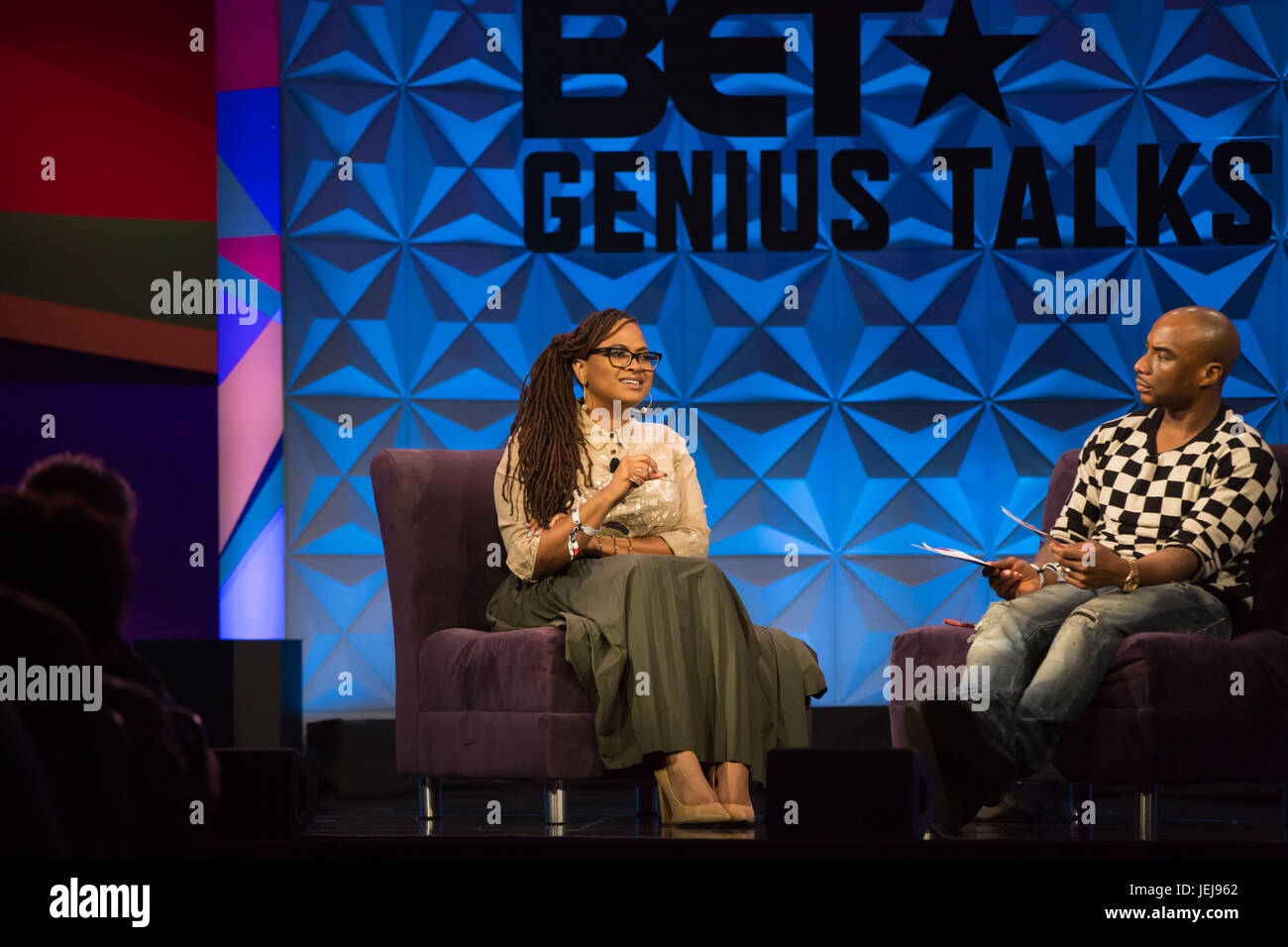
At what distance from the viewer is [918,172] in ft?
17.9

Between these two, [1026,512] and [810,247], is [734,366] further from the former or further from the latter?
[1026,512]

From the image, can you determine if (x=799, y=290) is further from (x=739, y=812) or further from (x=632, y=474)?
(x=739, y=812)

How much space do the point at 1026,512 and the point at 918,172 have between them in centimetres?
146

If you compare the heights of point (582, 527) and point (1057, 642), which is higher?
point (582, 527)

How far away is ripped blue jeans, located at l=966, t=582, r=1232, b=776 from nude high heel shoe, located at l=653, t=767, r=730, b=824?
682 mm

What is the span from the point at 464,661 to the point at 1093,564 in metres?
1.70

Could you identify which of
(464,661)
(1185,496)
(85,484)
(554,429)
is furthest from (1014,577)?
(85,484)

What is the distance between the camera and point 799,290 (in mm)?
5500

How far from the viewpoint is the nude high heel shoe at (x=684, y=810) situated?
314 cm

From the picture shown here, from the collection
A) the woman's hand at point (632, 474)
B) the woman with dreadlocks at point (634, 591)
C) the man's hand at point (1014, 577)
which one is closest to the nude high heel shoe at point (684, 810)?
the woman with dreadlocks at point (634, 591)

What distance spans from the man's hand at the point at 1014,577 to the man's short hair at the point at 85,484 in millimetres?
2309

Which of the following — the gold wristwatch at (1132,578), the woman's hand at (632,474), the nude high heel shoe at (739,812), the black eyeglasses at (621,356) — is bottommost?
the nude high heel shoe at (739,812)

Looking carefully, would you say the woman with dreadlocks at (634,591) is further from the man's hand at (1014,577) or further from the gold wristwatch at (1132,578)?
the gold wristwatch at (1132,578)
